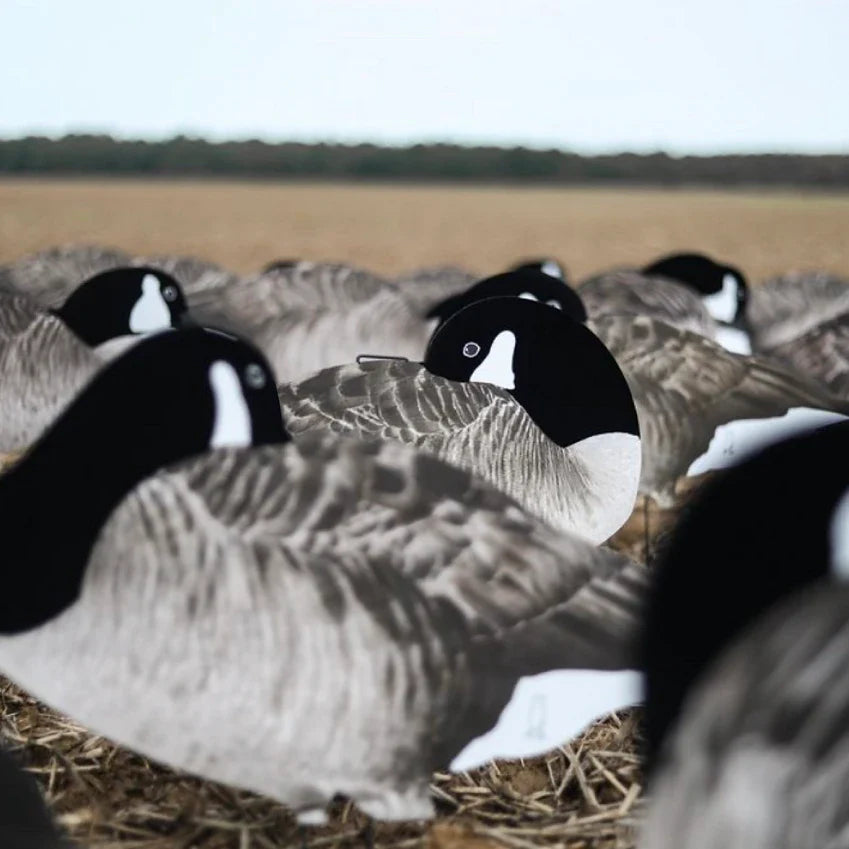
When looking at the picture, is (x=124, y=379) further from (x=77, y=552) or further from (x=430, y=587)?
(x=430, y=587)

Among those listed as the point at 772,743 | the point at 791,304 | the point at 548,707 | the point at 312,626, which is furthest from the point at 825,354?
the point at 772,743

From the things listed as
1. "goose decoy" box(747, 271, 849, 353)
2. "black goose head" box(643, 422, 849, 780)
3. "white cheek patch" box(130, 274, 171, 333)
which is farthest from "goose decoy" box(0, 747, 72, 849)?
"goose decoy" box(747, 271, 849, 353)

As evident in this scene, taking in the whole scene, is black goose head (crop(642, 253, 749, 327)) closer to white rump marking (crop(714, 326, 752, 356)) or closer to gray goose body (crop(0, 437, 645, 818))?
white rump marking (crop(714, 326, 752, 356))

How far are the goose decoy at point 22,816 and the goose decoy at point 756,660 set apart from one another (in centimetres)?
124

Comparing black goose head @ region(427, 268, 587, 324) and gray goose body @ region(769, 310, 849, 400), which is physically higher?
black goose head @ region(427, 268, 587, 324)

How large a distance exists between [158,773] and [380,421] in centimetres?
148

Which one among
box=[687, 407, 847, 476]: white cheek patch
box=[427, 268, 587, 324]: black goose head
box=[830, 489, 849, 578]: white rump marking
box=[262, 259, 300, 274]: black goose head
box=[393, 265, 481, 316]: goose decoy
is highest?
box=[427, 268, 587, 324]: black goose head

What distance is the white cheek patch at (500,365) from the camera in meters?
4.70

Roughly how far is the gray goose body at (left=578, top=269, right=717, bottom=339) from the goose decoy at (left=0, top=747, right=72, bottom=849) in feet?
22.7

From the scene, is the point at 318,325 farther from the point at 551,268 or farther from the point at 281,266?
the point at 551,268

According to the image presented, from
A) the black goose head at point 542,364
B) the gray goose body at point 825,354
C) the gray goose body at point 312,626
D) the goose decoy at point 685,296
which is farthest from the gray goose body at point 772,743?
the goose decoy at point 685,296

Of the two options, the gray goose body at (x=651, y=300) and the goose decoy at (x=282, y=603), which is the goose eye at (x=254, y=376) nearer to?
the goose decoy at (x=282, y=603)

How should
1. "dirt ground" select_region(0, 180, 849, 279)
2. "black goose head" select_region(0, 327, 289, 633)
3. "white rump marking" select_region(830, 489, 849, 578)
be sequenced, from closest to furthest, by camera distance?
"white rump marking" select_region(830, 489, 849, 578) → "black goose head" select_region(0, 327, 289, 633) → "dirt ground" select_region(0, 180, 849, 279)

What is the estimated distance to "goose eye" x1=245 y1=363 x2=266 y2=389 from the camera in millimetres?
3234
